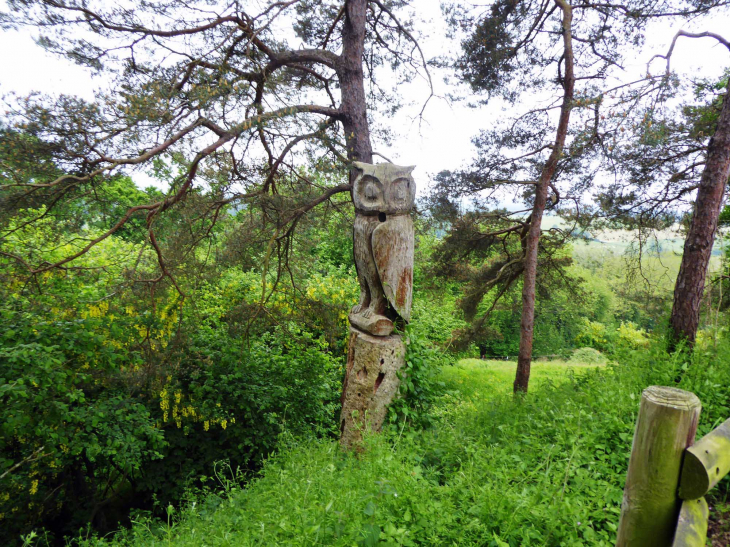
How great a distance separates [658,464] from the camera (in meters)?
1.50

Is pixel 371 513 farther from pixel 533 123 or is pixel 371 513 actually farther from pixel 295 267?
pixel 533 123

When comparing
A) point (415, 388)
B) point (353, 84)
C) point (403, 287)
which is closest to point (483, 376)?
point (415, 388)

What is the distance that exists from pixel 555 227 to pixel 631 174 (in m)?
1.99

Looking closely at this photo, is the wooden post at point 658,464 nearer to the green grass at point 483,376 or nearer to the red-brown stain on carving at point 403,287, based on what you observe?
the red-brown stain on carving at point 403,287

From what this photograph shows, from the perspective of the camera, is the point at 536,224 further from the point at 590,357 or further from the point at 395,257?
the point at 590,357

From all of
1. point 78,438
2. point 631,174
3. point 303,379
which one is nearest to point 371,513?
point 78,438

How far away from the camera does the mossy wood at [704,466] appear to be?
1.44 meters

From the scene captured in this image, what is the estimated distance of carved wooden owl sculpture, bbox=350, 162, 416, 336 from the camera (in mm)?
4469

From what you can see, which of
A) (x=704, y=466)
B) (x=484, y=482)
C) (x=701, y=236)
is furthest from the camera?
(x=701, y=236)

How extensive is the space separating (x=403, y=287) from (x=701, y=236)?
129 inches

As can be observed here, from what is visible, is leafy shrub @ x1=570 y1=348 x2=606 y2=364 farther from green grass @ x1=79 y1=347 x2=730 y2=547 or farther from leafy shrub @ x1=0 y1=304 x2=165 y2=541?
leafy shrub @ x1=0 y1=304 x2=165 y2=541

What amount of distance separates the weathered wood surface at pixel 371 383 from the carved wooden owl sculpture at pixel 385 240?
0.52ft

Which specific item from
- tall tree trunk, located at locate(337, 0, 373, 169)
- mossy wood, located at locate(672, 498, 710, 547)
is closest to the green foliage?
tall tree trunk, located at locate(337, 0, 373, 169)

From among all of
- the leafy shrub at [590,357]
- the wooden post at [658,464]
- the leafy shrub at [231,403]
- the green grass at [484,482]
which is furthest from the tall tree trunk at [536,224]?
the leafy shrub at [590,357]
